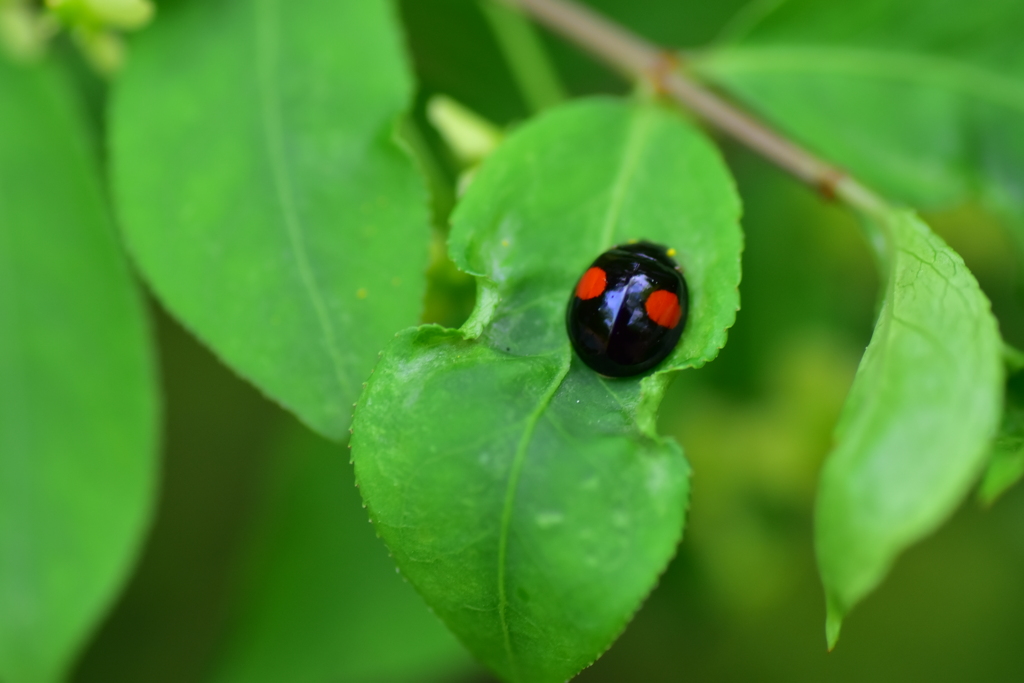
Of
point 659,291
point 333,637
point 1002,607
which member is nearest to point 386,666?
point 333,637

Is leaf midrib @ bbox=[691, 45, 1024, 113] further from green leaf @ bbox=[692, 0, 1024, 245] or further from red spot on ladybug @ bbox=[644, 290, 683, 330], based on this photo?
red spot on ladybug @ bbox=[644, 290, 683, 330]

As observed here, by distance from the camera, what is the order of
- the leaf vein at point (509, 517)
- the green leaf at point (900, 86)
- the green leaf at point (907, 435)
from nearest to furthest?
the green leaf at point (907, 435) → the leaf vein at point (509, 517) → the green leaf at point (900, 86)

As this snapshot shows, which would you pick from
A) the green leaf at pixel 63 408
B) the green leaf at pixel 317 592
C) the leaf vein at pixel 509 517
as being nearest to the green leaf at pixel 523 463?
the leaf vein at pixel 509 517

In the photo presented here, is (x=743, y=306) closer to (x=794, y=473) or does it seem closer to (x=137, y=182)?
(x=794, y=473)

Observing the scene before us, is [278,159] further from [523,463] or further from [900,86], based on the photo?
[900,86]

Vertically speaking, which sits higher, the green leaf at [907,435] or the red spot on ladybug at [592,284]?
the red spot on ladybug at [592,284]

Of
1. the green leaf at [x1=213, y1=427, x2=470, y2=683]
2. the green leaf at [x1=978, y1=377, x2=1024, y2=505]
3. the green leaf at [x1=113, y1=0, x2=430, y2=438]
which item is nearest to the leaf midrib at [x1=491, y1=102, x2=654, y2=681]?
the green leaf at [x1=113, y1=0, x2=430, y2=438]

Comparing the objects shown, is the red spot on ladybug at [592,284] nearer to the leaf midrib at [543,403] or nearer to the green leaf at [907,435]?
the leaf midrib at [543,403]
